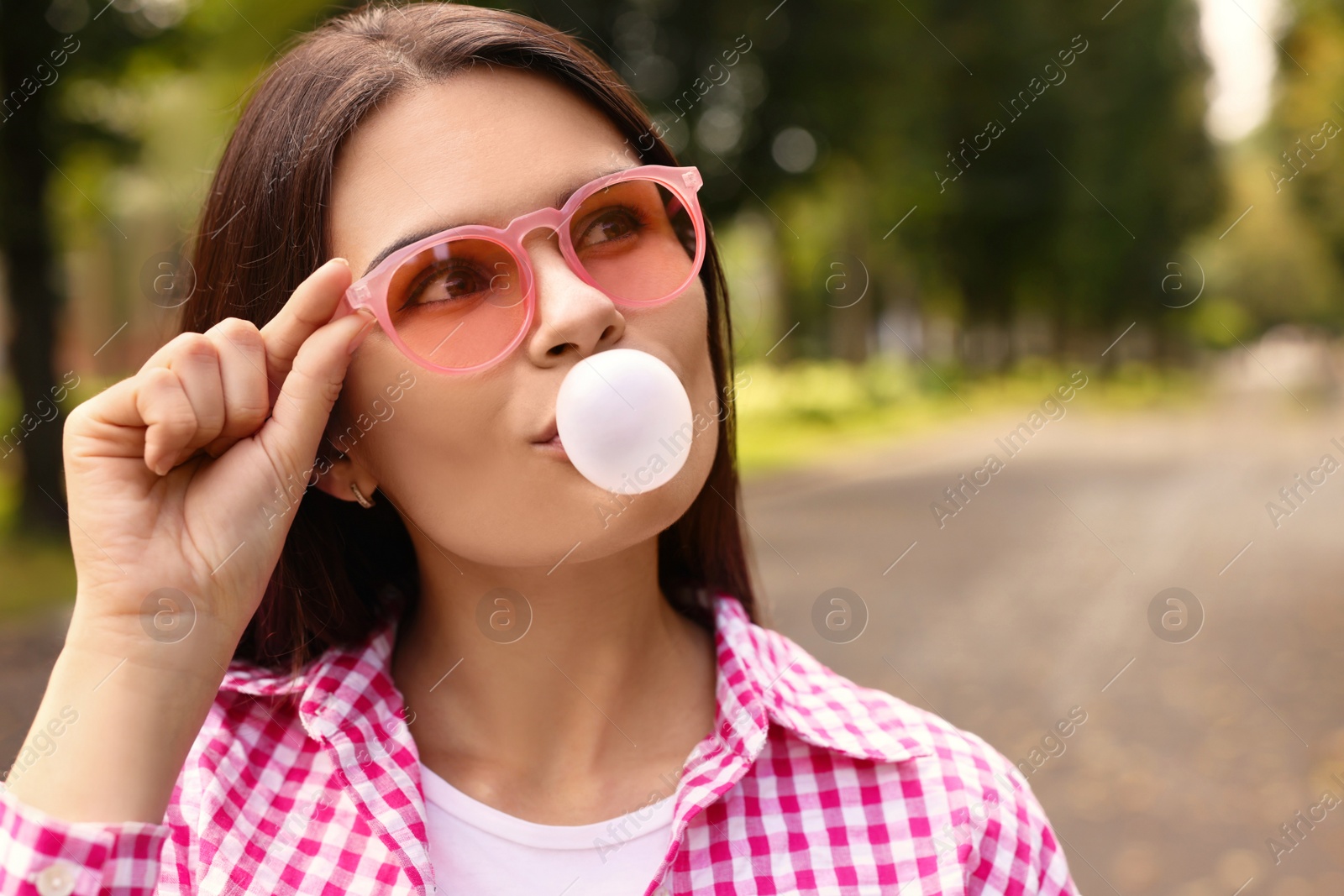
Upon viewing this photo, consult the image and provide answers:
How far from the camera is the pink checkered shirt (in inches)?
64.6

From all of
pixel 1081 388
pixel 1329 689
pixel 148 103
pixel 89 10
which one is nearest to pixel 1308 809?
pixel 1329 689

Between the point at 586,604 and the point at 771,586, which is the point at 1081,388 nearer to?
the point at 771,586

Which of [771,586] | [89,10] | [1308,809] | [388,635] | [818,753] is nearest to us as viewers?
[818,753]

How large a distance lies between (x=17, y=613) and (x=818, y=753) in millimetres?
7846

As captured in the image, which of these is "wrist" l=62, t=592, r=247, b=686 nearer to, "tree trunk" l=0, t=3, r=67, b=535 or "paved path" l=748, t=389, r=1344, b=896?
"paved path" l=748, t=389, r=1344, b=896

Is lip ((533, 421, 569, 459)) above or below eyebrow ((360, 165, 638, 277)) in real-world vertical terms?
below

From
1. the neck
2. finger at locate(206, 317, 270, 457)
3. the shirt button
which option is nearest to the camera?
the shirt button

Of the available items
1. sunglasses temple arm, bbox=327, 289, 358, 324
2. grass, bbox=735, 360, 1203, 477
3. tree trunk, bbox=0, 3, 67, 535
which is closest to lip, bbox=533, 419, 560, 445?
sunglasses temple arm, bbox=327, 289, 358, 324

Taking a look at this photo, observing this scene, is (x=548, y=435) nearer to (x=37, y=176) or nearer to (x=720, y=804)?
(x=720, y=804)

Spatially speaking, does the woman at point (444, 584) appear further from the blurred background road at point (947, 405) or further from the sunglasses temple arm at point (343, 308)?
the blurred background road at point (947, 405)

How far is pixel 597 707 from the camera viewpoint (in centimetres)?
188

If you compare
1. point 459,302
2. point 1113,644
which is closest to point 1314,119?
point 1113,644

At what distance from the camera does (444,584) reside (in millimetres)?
1976

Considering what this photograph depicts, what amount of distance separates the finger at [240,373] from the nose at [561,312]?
15.3 inches
